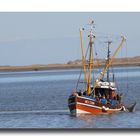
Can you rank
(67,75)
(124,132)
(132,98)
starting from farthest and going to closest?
(67,75)
(132,98)
(124,132)

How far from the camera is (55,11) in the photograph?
65.4ft

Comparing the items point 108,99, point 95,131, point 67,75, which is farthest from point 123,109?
point 67,75

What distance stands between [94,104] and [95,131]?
13054 mm

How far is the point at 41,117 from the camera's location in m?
31.3

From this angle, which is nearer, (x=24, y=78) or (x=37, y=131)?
(x=37, y=131)

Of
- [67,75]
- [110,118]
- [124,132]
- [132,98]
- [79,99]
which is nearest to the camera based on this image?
[124,132]

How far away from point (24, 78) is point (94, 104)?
61.7 meters

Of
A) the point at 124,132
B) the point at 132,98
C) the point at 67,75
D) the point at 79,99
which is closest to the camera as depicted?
the point at 124,132

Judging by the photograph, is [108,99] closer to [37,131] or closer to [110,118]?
[110,118]

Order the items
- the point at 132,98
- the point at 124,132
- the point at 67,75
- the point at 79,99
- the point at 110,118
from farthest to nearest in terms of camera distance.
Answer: the point at 67,75 → the point at 132,98 → the point at 79,99 → the point at 110,118 → the point at 124,132
